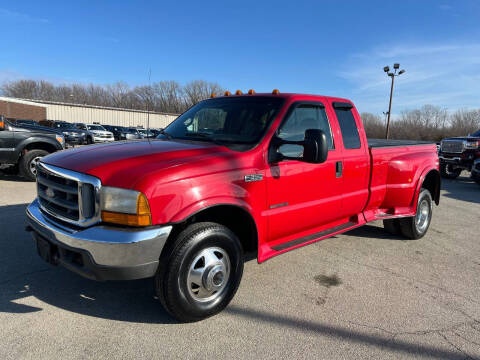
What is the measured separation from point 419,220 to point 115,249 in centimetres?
471

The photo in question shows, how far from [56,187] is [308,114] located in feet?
8.37

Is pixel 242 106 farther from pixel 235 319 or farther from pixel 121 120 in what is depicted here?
pixel 121 120

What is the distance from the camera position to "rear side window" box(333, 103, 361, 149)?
4098mm

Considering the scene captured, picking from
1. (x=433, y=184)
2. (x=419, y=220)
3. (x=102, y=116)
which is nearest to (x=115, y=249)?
(x=419, y=220)

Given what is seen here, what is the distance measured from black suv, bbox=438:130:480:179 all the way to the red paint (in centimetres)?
982

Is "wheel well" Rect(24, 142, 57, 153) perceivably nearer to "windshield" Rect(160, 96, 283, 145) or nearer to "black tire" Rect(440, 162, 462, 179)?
"windshield" Rect(160, 96, 283, 145)

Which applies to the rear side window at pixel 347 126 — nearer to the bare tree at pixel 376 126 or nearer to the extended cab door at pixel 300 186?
the extended cab door at pixel 300 186

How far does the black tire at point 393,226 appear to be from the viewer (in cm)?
534

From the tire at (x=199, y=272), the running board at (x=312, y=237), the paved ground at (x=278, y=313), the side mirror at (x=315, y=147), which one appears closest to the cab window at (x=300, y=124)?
the side mirror at (x=315, y=147)

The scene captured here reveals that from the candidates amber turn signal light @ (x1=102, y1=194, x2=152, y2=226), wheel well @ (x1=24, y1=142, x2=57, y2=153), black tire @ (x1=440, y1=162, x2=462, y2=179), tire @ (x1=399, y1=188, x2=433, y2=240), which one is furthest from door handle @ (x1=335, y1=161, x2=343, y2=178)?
black tire @ (x1=440, y1=162, x2=462, y2=179)

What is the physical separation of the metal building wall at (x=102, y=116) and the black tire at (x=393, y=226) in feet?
151

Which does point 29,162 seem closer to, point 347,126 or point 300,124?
point 300,124

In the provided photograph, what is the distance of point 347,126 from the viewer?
4195mm

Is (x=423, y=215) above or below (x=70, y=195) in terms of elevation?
below
